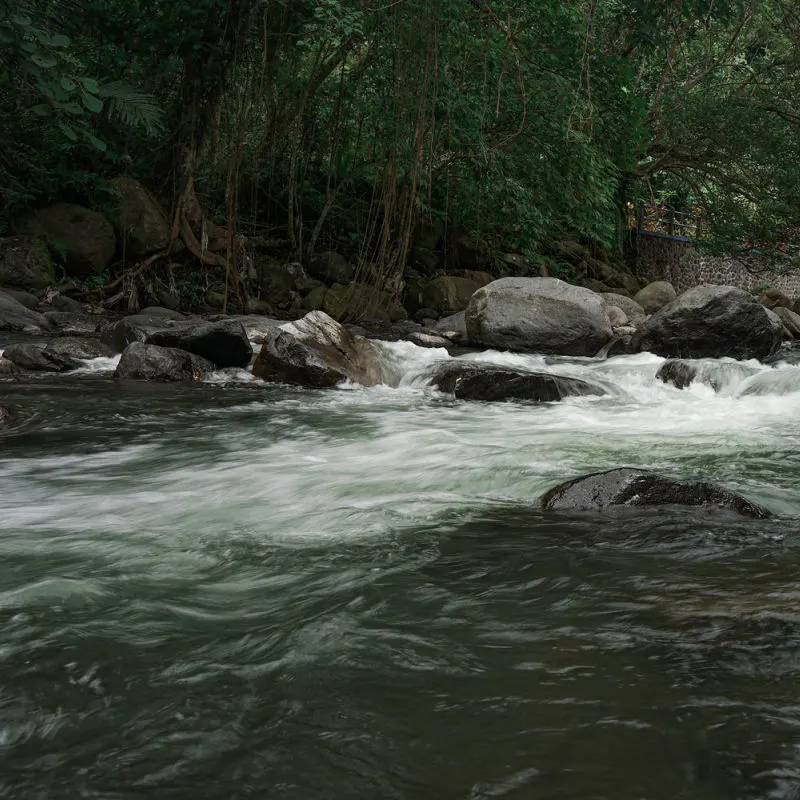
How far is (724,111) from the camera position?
613 inches

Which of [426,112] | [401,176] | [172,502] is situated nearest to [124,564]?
[172,502]

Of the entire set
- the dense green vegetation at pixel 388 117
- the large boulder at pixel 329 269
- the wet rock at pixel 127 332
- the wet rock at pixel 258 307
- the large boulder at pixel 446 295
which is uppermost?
the dense green vegetation at pixel 388 117

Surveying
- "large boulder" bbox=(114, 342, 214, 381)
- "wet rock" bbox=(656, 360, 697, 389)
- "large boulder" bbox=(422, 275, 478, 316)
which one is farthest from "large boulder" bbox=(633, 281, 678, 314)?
"large boulder" bbox=(114, 342, 214, 381)

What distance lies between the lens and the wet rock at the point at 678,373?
8781mm

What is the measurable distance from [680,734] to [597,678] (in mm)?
299

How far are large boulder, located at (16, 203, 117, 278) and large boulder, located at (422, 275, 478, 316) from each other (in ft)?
16.6

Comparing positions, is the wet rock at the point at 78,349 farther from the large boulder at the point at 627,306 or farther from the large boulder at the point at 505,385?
the large boulder at the point at 627,306

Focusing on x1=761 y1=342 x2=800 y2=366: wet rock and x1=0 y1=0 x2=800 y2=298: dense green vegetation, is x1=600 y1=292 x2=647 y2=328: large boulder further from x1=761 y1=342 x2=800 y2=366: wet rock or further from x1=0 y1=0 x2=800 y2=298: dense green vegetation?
x1=761 y1=342 x2=800 y2=366: wet rock

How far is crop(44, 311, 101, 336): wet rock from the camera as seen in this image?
424 inches

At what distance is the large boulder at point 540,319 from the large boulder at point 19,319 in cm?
521

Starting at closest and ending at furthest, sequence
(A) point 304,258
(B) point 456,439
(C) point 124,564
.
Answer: (C) point 124,564, (B) point 456,439, (A) point 304,258

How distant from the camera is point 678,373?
8875 mm

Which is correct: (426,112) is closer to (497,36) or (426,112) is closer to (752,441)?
(497,36)

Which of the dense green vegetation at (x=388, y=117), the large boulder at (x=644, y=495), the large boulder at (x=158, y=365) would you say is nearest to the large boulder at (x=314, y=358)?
the large boulder at (x=158, y=365)
